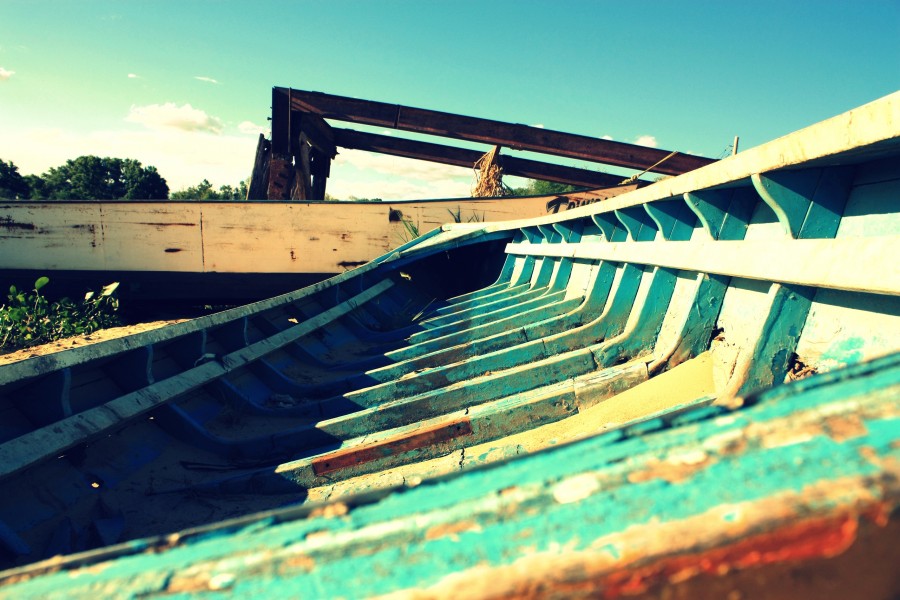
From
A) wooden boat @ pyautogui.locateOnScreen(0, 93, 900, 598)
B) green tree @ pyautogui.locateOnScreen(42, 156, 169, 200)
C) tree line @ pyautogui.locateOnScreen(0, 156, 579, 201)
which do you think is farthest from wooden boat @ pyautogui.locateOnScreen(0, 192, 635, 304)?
green tree @ pyautogui.locateOnScreen(42, 156, 169, 200)

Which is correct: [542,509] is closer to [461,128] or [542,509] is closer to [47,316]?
[461,128]

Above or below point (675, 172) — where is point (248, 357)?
below

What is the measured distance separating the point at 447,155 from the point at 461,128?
158cm

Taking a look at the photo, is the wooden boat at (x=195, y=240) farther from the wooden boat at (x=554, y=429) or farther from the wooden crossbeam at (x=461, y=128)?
the wooden boat at (x=554, y=429)

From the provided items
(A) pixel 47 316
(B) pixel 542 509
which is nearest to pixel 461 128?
(A) pixel 47 316

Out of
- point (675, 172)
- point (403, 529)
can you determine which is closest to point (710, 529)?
point (403, 529)

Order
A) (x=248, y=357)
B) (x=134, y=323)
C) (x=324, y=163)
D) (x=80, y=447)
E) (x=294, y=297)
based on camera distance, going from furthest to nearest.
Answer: (x=324, y=163) → (x=134, y=323) → (x=294, y=297) → (x=248, y=357) → (x=80, y=447)

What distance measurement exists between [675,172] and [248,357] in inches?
390

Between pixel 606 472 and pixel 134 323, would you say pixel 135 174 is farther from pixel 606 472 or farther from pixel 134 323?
pixel 606 472

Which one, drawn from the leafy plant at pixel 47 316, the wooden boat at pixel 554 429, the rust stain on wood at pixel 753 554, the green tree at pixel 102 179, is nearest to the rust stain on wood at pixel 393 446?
the wooden boat at pixel 554 429

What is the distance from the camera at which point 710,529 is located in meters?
0.50

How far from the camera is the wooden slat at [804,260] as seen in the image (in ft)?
3.80

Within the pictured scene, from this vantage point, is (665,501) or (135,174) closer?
(665,501)

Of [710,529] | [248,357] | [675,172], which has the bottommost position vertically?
[248,357]
